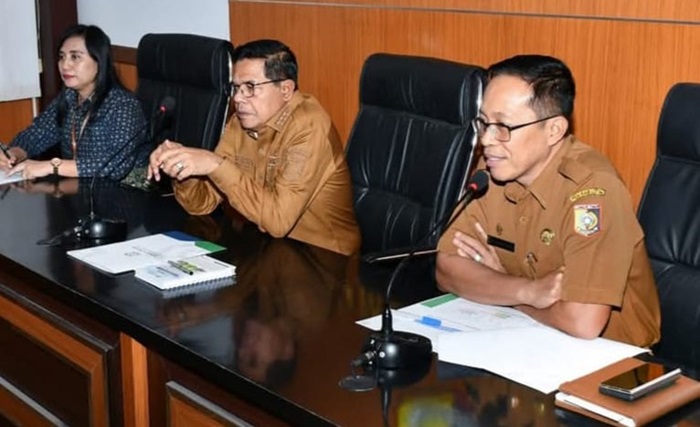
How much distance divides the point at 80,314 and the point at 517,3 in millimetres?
1498

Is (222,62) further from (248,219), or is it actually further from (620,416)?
(620,416)

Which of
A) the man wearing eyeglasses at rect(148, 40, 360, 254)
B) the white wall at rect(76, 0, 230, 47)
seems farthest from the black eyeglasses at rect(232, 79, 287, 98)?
the white wall at rect(76, 0, 230, 47)

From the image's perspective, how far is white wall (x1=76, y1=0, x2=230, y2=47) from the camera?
4.09m

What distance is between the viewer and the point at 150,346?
191 centimetres

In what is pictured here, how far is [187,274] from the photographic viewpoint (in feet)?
7.05

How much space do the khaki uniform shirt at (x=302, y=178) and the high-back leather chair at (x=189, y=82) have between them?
2.01 ft

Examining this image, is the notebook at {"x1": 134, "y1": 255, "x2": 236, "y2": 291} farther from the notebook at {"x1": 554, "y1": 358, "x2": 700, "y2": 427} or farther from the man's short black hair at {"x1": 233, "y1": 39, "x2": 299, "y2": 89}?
the notebook at {"x1": 554, "y1": 358, "x2": 700, "y2": 427}

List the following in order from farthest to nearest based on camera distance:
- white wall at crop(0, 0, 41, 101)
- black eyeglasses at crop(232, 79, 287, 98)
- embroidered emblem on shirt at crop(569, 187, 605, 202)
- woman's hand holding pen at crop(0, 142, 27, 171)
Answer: white wall at crop(0, 0, 41, 101) < woman's hand holding pen at crop(0, 142, 27, 171) < black eyeglasses at crop(232, 79, 287, 98) < embroidered emblem on shirt at crop(569, 187, 605, 202)

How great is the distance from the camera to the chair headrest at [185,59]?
3389 millimetres

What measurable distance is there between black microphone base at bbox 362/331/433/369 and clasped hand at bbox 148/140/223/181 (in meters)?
0.96

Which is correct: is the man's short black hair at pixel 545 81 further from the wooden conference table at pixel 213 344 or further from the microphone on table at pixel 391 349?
the microphone on table at pixel 391 349

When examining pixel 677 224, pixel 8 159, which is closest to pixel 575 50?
pixel 677 224

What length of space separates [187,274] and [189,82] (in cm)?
153

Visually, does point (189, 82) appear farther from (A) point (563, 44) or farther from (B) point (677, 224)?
(B) point (677, 224)
